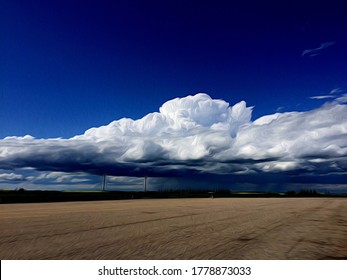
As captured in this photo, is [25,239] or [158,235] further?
[158,235]

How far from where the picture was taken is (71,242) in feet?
32.3
